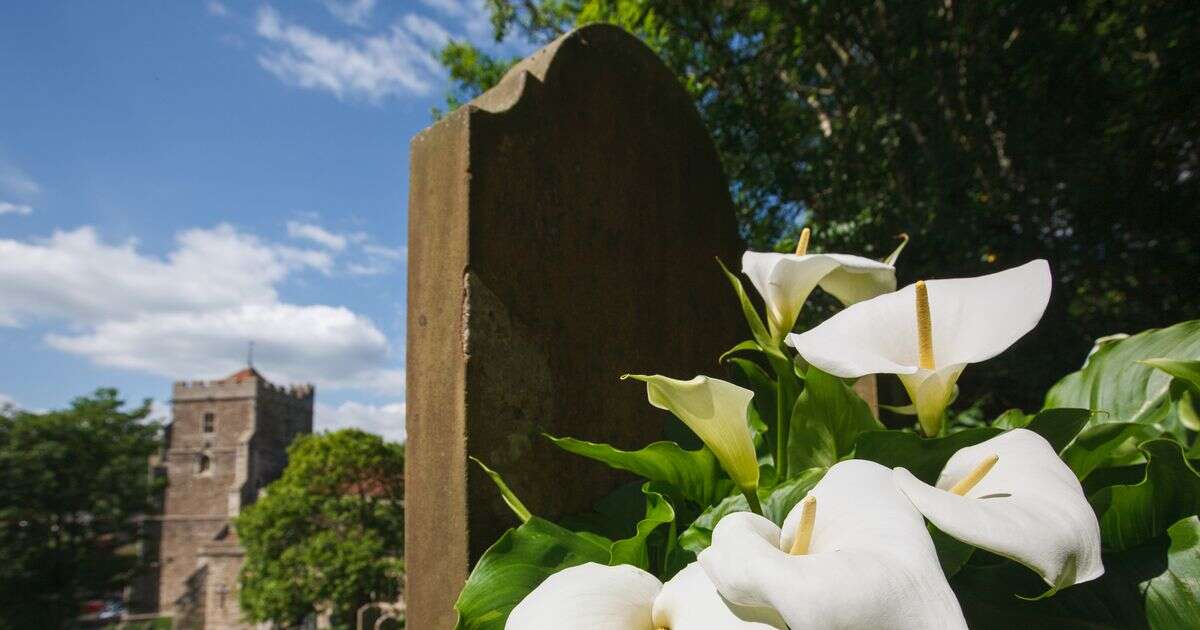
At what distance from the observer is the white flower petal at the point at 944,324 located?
564mm

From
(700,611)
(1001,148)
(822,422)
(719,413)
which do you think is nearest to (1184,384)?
(822,422)

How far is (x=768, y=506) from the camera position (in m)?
0.67

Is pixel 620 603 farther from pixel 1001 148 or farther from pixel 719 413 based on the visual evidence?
pixel 1001 148

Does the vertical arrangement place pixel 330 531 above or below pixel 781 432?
below

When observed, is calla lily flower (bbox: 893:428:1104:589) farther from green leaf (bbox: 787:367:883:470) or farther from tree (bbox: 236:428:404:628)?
tree (bbox: 236:428:404:628)

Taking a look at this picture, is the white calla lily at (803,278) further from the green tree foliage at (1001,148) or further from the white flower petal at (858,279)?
the green tree foliage at (1001,148)

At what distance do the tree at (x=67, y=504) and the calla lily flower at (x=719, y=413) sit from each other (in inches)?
1060

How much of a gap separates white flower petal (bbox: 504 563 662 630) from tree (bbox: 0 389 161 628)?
26.9 m

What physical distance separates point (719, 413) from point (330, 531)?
579 inches

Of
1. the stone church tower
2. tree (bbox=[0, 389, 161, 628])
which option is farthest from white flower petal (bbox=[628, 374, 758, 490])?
the stone church tower

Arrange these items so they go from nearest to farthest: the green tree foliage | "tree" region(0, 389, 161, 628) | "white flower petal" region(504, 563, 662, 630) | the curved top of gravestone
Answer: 1. "white flower petal" region(504, 563, 662, 630)
2. the curved top of gravestone
3. the green tree foliage
4. "tree" region(0, 389, 161, 628)

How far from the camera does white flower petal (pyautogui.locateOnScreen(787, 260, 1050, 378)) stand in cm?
56

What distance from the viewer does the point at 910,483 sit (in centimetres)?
45

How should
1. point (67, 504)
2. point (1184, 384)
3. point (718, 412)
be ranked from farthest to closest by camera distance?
point (67, 504) → point (1184, 384) → point (718, 412)
